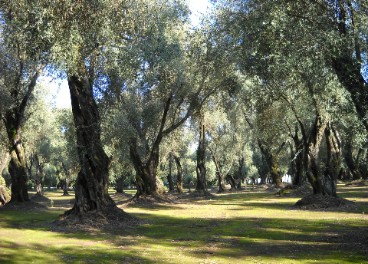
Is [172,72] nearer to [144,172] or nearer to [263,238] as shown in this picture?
[144,172]

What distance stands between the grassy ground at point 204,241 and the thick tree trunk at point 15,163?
10.6m

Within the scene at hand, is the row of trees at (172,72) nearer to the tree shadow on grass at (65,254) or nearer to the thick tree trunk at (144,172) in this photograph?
the thick tree trunk at (144,172)

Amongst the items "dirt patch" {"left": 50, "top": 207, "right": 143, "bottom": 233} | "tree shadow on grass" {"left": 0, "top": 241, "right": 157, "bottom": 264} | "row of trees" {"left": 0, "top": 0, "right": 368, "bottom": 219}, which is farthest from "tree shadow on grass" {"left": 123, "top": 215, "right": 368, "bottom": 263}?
"row of trees" {"left": 0, "top": 0, "right": 368, "bottom": 219}

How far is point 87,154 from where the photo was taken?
2525 centimetres

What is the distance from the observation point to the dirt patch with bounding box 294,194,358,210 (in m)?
31.5

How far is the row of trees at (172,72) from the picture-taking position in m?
17.1

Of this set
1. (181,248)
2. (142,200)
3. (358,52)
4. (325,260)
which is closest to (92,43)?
(181,248)

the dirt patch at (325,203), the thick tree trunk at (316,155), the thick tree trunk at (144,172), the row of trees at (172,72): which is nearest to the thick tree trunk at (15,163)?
the row of trees at (172,72)

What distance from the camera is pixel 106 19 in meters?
19.8

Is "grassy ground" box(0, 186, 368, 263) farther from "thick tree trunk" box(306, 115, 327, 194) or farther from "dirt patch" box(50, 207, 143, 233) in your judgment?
"thick tree trunk" box(306, 115, 327, 194)

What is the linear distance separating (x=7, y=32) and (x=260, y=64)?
43.3ft

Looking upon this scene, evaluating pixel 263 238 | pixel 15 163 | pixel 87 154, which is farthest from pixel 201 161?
pixel 263 238

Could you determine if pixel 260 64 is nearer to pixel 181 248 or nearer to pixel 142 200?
pixel 181 248

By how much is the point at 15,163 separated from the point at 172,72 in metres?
16.9
